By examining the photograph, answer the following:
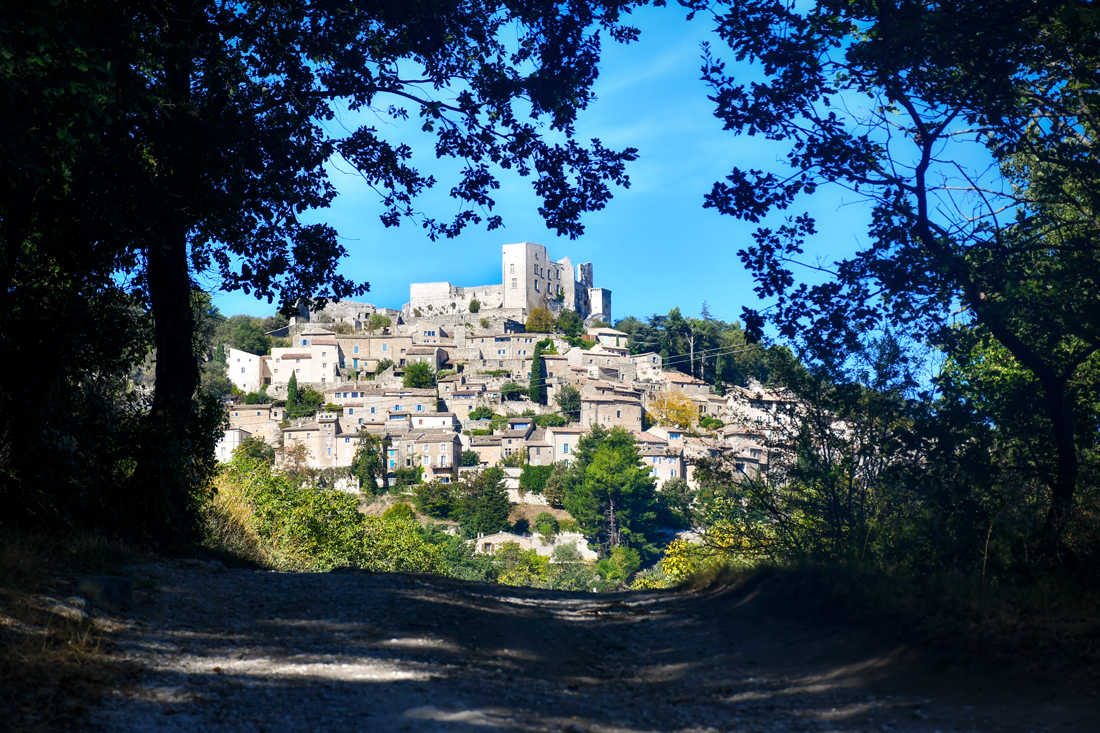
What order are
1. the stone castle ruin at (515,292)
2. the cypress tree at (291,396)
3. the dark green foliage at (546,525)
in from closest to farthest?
the dark green foliage at (546,525) < the cypress tree at (291,396) < the stone castle ruin at (515,292)

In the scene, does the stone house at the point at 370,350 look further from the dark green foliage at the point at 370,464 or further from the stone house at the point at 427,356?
the dark green foliage at the point at 370,464

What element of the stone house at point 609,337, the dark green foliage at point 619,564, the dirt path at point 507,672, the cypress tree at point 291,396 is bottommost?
the dark green foliage at point 619,564

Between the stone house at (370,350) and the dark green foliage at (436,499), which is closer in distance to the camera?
the dark green foliage at (436,499)

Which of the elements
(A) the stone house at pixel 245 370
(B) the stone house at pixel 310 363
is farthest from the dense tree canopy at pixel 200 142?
(A) the stone house at pixel 245 370

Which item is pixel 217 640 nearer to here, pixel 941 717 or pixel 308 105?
pixel 941 717

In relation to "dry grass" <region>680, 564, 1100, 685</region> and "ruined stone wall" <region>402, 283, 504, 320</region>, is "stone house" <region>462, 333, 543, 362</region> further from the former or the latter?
"dry grass" <region>680, 564, 1100, 685</region>

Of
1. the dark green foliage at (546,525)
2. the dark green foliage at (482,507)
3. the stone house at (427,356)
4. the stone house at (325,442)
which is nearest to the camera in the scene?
the dark green foliage at (482,507)

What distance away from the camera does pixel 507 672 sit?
452 cm

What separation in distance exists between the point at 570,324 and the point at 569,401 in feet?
81.3

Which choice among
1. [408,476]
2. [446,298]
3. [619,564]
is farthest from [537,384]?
[619,564]

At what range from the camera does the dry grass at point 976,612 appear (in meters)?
A: 4.12

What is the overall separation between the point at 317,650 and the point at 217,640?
0.67 metres

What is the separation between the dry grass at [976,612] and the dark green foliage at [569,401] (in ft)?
242

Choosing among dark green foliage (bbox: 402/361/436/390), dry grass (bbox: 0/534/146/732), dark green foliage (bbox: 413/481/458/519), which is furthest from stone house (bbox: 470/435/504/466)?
dry grass (bbox: 0/534/146/732)
